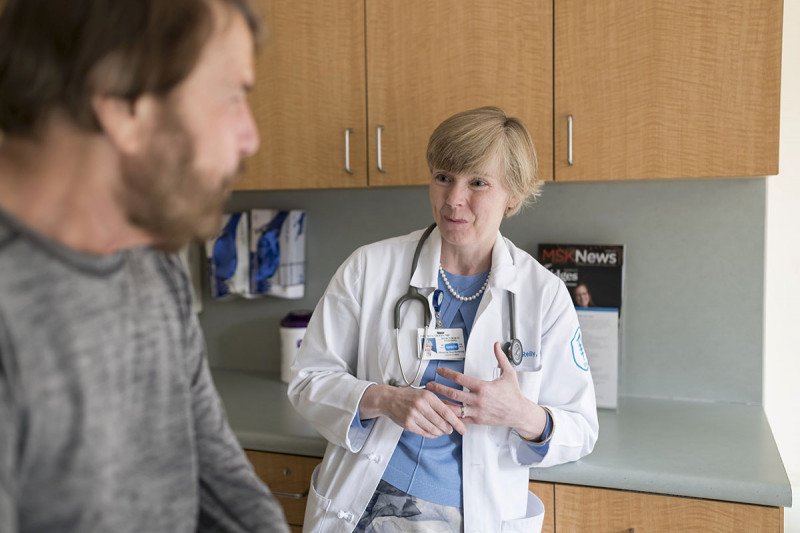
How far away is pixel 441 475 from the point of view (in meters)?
1.66

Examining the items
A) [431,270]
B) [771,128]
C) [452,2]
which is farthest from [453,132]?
[771,128]

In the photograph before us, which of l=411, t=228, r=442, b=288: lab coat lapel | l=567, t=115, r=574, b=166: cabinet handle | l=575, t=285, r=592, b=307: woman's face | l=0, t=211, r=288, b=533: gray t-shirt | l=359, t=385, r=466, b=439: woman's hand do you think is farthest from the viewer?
l=575, t=285, r=592, b=307: woman's face

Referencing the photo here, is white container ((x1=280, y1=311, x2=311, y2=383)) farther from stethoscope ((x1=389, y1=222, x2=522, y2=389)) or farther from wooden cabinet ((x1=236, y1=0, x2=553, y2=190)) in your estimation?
stethoscope ((x1=389, y1=222, x2=522, y2=389))

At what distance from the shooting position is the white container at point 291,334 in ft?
8.16

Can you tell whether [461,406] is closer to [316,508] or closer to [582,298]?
[316,508]

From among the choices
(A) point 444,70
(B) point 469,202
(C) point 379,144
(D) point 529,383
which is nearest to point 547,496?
(D) point 529,383

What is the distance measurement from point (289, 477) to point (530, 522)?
670 mm

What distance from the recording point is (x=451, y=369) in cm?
174

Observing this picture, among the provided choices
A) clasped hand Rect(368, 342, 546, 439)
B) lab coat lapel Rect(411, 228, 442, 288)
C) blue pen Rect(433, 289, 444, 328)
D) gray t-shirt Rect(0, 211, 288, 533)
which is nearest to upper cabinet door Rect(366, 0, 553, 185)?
lab coat lapel Rect(411, 228, 442, 288)

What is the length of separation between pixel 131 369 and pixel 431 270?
3.66 feet

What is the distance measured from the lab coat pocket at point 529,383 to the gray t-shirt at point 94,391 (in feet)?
3.24

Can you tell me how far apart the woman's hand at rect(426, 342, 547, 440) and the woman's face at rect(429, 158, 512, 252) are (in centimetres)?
28

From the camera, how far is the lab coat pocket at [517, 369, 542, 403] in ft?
5.65

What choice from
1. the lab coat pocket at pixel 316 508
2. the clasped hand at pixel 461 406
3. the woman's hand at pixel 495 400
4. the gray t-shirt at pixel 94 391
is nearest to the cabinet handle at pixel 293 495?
the lab coat pocket at pixel 316 508
